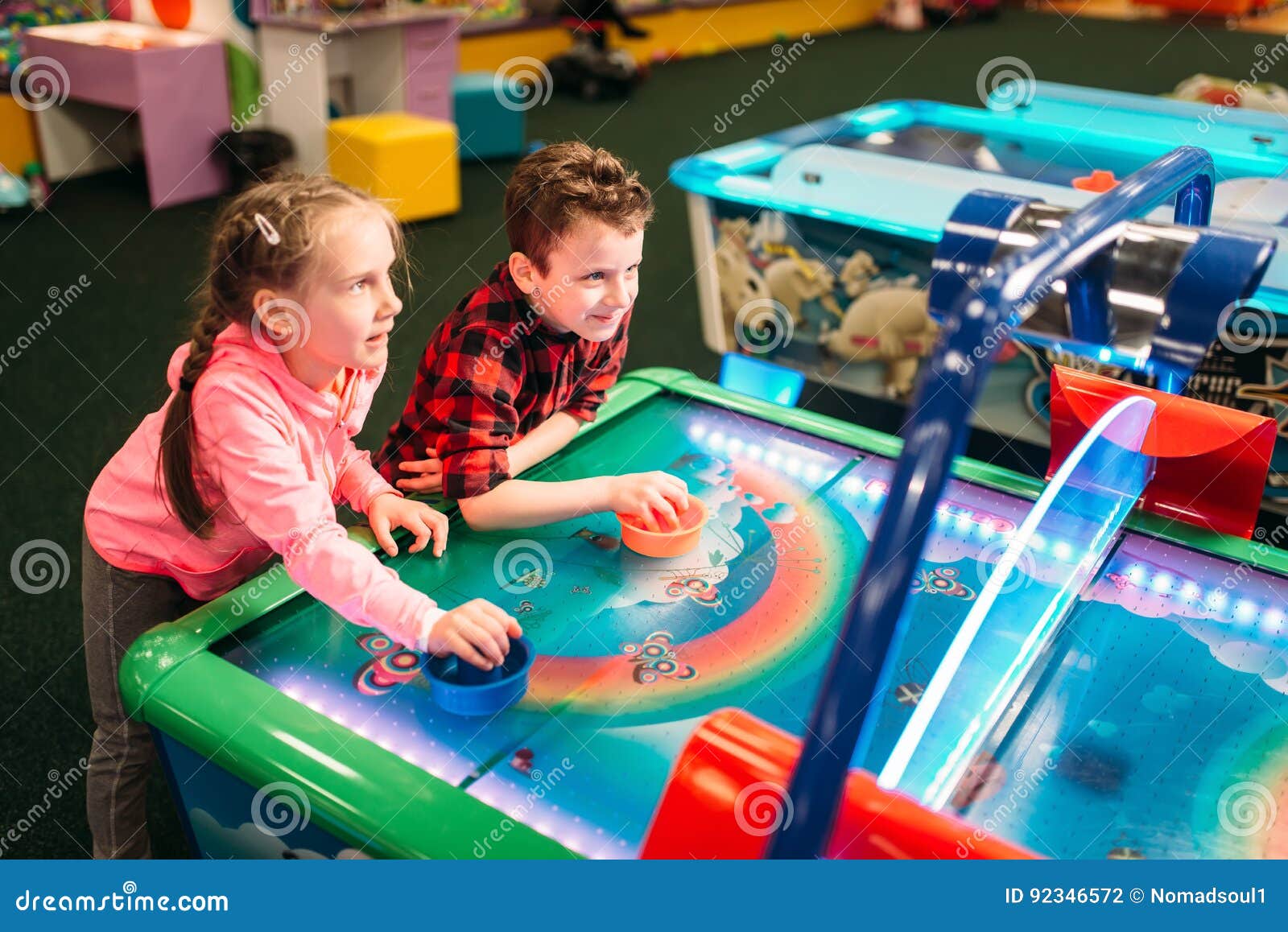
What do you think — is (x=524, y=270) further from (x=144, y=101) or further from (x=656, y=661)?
(x=144, y=101)

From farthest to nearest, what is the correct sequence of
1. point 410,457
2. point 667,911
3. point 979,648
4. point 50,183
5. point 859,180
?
point 50,183, point 859,180, point 410,457, point 979,648, point 667,911

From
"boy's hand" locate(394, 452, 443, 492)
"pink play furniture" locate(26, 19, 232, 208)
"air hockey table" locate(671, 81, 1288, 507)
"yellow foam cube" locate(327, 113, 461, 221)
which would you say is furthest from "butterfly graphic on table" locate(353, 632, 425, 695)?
"pink play furniture" locate(26, 19, 232, 208)

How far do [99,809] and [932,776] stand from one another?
907 mm

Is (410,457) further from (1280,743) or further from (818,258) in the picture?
(818,258)

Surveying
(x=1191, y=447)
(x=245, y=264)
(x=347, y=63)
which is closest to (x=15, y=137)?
(x=347, y=63)

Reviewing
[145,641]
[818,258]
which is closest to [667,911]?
[145,641]

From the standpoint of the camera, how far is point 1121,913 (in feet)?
2.71

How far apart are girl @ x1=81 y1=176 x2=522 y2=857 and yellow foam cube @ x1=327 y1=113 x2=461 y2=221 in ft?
8.96

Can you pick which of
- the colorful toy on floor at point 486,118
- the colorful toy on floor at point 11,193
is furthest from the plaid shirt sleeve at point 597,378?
the colorful toy on floor at point 486,118

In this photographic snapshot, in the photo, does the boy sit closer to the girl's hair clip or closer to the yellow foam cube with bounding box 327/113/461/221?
the girl's hair clip

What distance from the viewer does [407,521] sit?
128 centimetres

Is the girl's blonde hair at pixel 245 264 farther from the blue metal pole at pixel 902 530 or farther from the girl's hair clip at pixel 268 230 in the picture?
the blue metal pole at pixel 902 530

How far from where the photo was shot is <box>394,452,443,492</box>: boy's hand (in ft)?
4.55

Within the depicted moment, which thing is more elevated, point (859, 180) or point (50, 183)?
point (859, 180)
